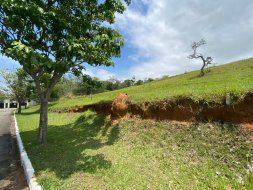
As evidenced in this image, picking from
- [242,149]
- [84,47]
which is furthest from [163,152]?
[84,47]

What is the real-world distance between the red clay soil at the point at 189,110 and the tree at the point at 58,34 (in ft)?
7.28

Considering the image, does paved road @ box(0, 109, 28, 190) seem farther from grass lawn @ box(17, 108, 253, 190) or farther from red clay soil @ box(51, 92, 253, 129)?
red clay soil @ box(51, 92, 253, 129)

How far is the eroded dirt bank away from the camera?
21.6ft

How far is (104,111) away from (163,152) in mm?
6616

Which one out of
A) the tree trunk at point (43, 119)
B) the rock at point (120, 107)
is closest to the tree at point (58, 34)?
the tree trunk at point (43, 119)

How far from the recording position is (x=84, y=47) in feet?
25.4

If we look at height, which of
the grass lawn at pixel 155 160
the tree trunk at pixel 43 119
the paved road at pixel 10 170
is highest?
the tree trunk at pixel 43 119

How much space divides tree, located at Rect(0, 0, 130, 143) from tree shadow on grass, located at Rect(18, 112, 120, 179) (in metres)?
1.04

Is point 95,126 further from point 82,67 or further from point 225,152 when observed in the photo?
point 225,152

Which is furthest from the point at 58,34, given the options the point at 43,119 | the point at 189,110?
the point at 189,110

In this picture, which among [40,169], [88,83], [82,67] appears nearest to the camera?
[40,169]

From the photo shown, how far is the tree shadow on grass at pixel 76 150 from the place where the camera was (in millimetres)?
6756

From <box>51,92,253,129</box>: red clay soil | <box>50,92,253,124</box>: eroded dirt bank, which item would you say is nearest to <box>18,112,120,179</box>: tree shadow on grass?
<box>51,92,253,129</box>: red clay soil

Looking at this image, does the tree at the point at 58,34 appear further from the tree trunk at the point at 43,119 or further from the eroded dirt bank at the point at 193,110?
the eroded dirt bank at the point at 193,110
